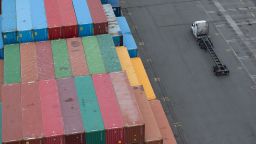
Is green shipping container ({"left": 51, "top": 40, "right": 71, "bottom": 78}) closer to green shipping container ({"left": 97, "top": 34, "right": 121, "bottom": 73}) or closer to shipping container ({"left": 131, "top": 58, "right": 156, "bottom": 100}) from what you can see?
green shipping container ({"left": 97, "top": 34, "right": 121, "bottom": 73})

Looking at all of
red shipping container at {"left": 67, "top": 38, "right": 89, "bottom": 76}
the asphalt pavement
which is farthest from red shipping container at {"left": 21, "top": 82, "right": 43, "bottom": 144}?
the asphalt pavement

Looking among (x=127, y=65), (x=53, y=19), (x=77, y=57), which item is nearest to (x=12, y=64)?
(x=77, y=57)

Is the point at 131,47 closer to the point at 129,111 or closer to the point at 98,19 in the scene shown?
the point at 98,19

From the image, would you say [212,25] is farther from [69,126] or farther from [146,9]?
[69,126]

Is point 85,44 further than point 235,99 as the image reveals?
No

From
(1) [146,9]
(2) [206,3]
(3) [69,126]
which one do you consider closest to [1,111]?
(3) [69,126]

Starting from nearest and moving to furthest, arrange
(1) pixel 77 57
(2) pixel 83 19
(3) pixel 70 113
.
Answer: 1. (3) pixel 70 113
2. (1) pixel 77 57
3. (2) pixel 83 19
